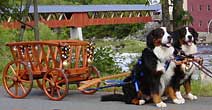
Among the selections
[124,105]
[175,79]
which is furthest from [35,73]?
[175,79]

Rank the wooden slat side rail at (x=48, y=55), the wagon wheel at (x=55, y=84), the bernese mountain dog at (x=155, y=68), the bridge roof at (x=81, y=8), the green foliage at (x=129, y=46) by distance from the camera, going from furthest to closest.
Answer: the bridge roof at (x=81, y=8) → the green foliage at (x=129, y=46) → the wooden slat side rail at (x=48, y=55) → the wagon wheel at (x=55, y=84) → the bernese mountain dog at (x=155, y=68)

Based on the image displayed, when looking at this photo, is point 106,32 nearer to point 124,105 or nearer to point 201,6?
point 201,6

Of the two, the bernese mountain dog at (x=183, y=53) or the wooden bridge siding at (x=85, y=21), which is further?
the wooden bridge siding at (x=85, y=21)

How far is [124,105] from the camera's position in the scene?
8352 millimetres

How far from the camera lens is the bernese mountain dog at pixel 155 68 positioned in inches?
306

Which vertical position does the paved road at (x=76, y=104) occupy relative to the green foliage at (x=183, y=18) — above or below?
below

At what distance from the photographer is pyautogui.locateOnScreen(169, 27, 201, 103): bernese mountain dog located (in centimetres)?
790

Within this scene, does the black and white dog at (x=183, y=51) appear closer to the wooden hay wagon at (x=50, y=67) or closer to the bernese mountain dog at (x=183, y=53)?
the bernese mountain dog at (x=183, y=53)

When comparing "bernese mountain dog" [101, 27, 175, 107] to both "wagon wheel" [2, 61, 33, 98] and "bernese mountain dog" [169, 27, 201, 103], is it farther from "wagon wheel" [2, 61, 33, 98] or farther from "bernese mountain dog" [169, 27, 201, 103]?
"wagon wheel" [2, 61, 33, 98]

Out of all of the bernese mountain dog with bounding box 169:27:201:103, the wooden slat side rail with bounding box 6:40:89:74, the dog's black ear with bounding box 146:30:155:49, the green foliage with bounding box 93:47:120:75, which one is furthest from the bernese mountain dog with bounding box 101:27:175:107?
the green foliage with bounding box 93:47:120:75

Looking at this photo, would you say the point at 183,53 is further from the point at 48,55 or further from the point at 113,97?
the point at 48,55

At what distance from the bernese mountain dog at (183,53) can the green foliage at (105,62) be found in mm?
6337

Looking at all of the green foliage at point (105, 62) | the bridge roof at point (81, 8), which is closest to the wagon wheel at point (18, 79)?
the green foliage at point (105, 62)

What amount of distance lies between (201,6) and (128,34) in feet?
47.6
